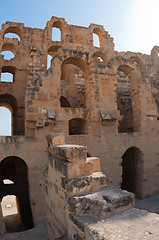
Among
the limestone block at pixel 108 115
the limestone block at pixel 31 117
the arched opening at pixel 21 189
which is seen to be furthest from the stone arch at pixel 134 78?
the arched opening at pixel 21 189

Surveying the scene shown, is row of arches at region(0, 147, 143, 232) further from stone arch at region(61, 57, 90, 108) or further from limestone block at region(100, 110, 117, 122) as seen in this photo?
stone arch at region(61, 57, 90, 108)

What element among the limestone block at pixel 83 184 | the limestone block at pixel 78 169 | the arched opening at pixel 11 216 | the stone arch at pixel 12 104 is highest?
the stone arch at pixel 12 104

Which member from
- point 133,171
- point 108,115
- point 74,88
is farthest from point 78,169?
point 74,88

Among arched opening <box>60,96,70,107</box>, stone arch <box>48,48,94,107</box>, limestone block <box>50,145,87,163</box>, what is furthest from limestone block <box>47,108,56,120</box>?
arched opening <box>60,96,70,107</box>

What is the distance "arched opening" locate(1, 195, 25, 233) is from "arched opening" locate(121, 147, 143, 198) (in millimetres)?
7041

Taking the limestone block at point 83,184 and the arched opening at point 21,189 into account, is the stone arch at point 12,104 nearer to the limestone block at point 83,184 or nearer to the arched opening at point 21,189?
the arched opening at point 21,189

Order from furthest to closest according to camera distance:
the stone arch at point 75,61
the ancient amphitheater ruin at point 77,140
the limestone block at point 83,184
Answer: the stone arch at point 75,61 < the limestone block at point 83,184 < the ancient amphitheater ruin at point 77,140

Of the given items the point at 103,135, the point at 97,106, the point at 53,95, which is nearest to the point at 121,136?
the point at 103,135

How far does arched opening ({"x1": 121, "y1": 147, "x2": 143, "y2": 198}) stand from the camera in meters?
9.73

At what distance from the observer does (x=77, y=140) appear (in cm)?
810

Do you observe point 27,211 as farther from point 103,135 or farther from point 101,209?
point 101,209

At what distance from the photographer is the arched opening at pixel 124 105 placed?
1139 cm

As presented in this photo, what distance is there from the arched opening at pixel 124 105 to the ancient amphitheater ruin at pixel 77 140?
0.08 metres

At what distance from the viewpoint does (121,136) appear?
9.16m
